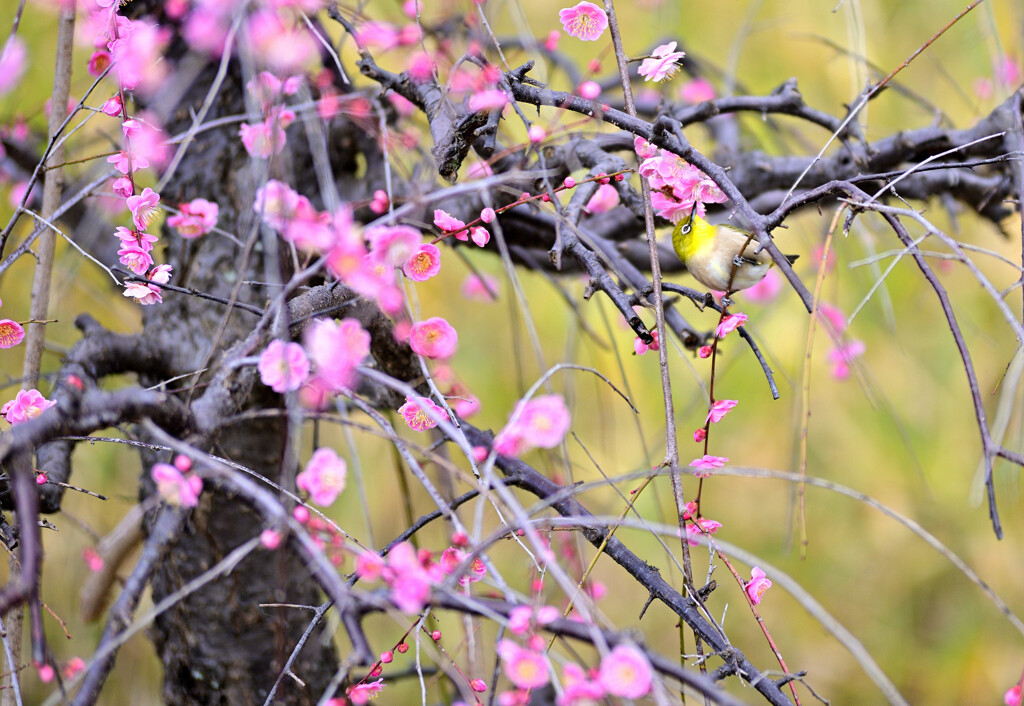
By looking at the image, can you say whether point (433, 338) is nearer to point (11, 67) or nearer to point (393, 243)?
point (393, 243)

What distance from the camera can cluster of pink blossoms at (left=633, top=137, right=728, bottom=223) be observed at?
24.4 inches

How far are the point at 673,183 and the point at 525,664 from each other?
43cm

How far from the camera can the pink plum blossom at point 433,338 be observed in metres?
0.58

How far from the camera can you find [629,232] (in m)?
0.96

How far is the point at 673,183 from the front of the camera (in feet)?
2.14

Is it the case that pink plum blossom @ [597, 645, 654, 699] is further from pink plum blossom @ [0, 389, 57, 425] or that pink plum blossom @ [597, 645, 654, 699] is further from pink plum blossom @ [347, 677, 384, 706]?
pink plum blossom @ [0, 389, 57, 425]

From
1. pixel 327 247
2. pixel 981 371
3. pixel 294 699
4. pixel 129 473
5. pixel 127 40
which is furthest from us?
pixel 981 371

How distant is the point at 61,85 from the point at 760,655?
1.74 metres

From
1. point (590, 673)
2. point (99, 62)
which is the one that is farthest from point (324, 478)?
point (99, 62)

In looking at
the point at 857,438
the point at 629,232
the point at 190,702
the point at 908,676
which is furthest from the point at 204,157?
the point at 908,676

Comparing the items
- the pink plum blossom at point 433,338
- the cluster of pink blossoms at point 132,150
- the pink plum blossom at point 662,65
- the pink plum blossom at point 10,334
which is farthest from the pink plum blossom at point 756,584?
the pink plum blossom at point 10,334

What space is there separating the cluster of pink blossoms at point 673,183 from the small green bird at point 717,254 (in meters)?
0.06

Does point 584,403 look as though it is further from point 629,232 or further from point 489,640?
point 629,232

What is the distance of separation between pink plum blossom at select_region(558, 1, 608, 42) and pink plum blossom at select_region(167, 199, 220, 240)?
41cm
